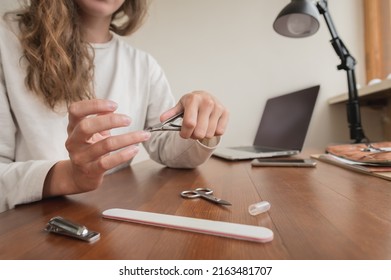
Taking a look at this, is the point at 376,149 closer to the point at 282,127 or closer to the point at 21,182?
the point at 282,127

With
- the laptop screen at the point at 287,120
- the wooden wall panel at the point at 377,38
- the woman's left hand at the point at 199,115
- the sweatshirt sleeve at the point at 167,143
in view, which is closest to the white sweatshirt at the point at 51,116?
the sweatshirt sleeve at the point at 167,143

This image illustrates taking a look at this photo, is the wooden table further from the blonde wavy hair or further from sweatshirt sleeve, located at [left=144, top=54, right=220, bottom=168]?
the blonde wavy hair

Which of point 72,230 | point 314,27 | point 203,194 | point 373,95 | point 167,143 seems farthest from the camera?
point 373,95

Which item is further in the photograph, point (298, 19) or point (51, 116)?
point (298, 19)

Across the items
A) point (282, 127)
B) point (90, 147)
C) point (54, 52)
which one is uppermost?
point (54, 52)

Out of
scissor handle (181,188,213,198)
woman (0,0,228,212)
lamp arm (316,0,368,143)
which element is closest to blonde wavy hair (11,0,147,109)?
woman (0,0,228,212)

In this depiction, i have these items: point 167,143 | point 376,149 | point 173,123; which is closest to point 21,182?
point 173,123

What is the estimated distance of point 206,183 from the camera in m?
0.48

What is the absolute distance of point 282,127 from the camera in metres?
0.99

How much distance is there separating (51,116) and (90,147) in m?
0.33

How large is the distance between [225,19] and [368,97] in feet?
2.16

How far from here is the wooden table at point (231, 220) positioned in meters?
0.21
